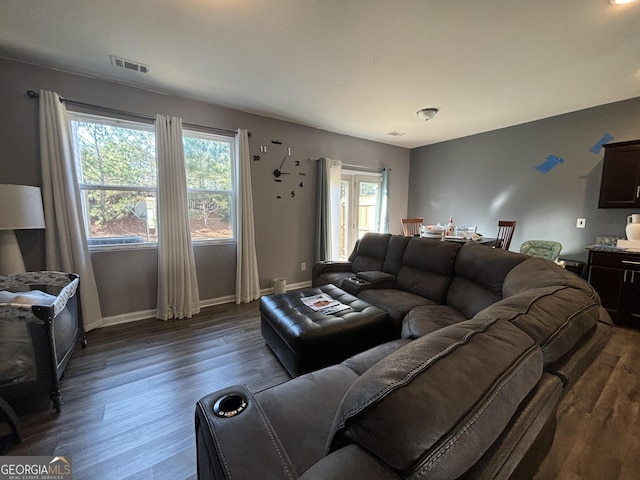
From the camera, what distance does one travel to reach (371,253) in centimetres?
323

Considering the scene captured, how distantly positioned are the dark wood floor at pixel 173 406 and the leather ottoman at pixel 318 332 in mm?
275

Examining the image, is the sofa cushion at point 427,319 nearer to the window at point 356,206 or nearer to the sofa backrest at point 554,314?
the sofa backrest at point 554,314

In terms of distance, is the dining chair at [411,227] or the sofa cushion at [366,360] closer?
the sofa cushion at [366,360]

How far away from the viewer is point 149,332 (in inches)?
104

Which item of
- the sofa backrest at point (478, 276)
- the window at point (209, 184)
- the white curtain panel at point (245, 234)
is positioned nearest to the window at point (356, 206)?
the white curtain panel at point (245, 234)

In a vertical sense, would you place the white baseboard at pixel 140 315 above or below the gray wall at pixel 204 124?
below

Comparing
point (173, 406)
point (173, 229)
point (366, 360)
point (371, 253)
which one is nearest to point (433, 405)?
point (366, 360)

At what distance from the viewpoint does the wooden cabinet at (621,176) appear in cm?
283

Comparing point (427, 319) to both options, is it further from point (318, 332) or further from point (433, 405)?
point (433, 405)

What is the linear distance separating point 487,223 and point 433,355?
462 cm

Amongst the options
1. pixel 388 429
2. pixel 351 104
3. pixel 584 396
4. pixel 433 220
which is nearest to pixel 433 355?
pixel 388 429

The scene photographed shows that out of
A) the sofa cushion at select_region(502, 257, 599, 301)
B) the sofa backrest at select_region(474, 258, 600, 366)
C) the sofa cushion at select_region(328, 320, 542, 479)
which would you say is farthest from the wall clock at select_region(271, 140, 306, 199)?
the sofa cushion at select_region(328, 320, 542, 479)

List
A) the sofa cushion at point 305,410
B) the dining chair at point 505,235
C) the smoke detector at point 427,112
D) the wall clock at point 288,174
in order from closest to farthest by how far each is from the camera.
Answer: the sofa cushion at point 305,410 < the smoke detector at point 427,112 < the dining chair at point 505,235 < the wall clock at point 288,174

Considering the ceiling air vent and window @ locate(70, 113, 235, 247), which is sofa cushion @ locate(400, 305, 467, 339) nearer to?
window @ locate(70, 113, 235, 247)
